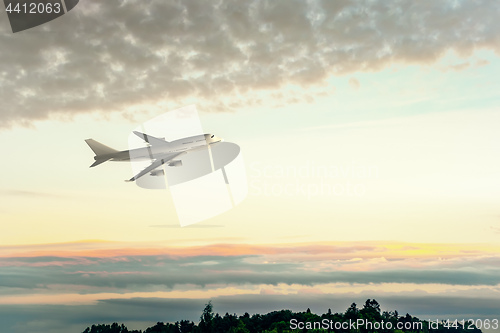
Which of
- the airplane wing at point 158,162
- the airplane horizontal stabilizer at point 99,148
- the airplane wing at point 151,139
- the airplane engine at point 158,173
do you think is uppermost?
the airplane wing at point 151,139

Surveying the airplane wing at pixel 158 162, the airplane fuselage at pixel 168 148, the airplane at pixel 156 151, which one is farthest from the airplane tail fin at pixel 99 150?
the airplane wing at pixel 158 162

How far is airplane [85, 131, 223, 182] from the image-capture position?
79.4 metres

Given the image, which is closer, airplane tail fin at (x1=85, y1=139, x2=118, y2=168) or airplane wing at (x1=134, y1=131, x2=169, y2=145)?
airplane tail fin at (x1=85, y1=139, x2=118, y2=168)

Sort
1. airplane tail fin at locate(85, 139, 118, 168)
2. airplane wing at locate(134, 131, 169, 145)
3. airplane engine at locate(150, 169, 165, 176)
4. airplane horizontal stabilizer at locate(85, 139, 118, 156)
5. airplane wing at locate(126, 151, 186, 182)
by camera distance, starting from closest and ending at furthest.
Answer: airplane wing at locate(126, 151, 186, 182) → airplane engine at locate(150, 169, 165, 176) → airplane tail fin at locate(85, 139, 118, 168) → airplane horizontal stabilizer at locate(85, 139, 118, 156) → airplane wing at locate(134, 131, 169, 145)

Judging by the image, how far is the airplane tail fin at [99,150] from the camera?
79250mm

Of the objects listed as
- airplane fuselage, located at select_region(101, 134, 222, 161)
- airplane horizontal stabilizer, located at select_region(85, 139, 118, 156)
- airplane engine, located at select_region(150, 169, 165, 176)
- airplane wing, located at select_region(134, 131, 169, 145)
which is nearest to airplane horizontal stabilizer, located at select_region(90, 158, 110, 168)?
airplane fuselage, located at select_region(101, 134, 222, 161)

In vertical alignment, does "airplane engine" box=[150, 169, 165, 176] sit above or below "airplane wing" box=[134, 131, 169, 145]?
below

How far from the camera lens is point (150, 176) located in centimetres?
7619

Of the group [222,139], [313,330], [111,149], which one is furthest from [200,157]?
[313,330]

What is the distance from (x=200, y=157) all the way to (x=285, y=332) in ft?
439

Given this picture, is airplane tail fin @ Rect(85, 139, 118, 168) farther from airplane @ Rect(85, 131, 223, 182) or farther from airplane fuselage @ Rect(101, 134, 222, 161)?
airplane fuselage @ Rect(101, 134, 222, 161)

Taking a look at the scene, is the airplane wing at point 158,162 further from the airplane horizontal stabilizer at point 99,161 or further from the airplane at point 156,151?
the airplane horizontal stabilizer at point 99,161

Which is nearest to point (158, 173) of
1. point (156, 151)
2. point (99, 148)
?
point (156, 151)

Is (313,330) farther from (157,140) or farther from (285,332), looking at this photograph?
(157,140)
